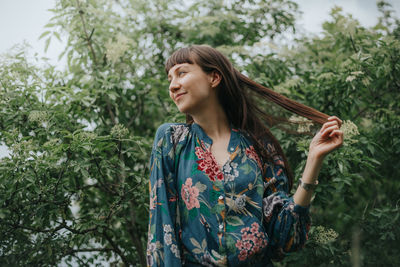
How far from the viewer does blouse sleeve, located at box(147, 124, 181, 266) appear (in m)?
1.54

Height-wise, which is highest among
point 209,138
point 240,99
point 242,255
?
point 240,99

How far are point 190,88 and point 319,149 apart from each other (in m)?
0.61

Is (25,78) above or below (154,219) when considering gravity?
above

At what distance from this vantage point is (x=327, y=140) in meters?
1.58

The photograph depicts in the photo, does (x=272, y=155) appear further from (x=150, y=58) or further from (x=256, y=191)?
(x=150, y=58)

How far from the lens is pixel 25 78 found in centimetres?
237

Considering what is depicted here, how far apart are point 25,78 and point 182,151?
1.25m

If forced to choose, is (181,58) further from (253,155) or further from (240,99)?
(253,155)

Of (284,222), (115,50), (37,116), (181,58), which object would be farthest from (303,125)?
(37,116)

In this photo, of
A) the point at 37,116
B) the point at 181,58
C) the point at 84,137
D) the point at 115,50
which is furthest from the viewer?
the point at 115,50

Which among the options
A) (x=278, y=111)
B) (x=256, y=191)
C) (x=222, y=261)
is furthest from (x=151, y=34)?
(x=222, y=261)

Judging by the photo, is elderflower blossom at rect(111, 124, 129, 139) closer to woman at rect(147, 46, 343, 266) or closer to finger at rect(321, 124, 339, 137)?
woman at rect(147, 46, 343, 266)

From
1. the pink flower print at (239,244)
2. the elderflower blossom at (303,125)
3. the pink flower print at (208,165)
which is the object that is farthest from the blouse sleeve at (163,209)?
the elderflower blossom at (303,125)

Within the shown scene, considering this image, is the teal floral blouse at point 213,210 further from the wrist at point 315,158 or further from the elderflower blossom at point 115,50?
the elderflower blossom at point 115,50
